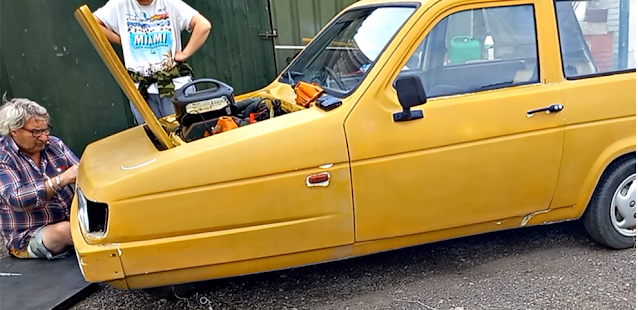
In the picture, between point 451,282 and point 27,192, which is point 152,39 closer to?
point 27,192

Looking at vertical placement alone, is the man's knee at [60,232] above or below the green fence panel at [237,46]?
below

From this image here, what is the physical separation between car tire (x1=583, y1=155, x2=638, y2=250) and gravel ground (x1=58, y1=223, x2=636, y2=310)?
0.11 meters

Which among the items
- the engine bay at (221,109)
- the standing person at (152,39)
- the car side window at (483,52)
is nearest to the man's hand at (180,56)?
the standing person at (152,39)

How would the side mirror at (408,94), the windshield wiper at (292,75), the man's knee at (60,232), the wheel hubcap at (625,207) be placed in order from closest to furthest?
the side mirror at (408,94), the wheel hubcap at (625,207), the man's knee at (60,232), the windshield wiper at (292,75)

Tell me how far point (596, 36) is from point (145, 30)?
3143 mm

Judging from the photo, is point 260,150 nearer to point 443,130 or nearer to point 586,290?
point 443,130

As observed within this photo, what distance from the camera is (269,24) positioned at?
596cm

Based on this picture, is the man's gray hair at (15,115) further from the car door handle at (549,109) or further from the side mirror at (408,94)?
the car door handle at (549,109)

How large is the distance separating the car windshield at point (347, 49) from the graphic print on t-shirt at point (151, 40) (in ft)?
3.33

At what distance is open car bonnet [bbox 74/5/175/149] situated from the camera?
265cm

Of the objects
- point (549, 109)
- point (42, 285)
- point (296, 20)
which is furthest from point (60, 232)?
point (296, 20)

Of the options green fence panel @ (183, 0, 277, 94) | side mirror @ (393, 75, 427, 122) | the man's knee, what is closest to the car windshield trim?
side mirror @ (393, 75, 427, 122)

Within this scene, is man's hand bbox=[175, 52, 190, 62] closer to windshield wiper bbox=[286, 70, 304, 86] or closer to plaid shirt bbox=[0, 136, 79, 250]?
windshield wiper bbox=[286, 70, 304, 86]

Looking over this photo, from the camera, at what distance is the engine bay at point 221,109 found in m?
3.15
